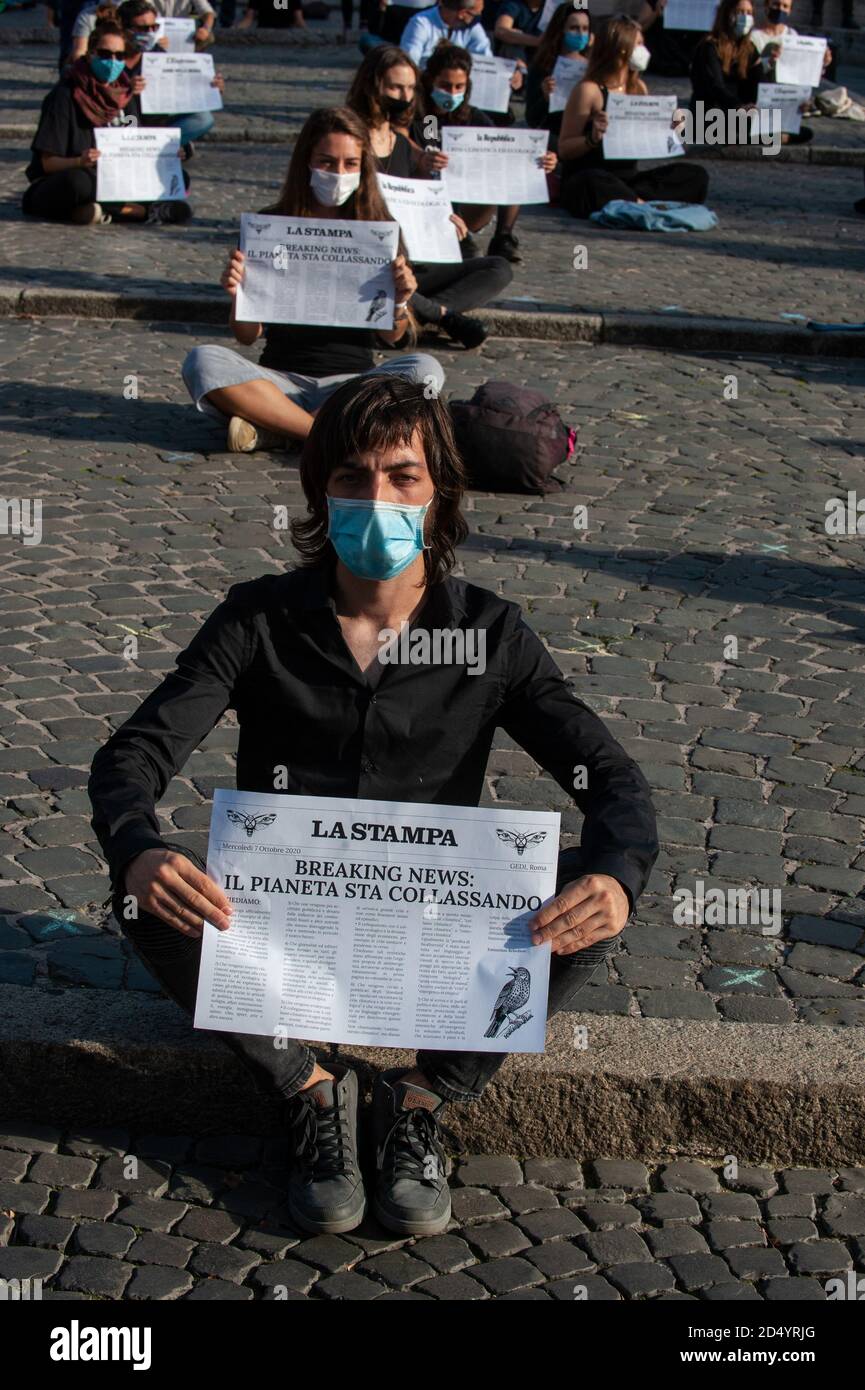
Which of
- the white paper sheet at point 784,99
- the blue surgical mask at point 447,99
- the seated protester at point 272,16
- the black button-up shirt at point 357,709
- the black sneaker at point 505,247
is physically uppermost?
the seated protester at point 272,16

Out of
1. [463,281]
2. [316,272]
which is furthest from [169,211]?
[316,272]

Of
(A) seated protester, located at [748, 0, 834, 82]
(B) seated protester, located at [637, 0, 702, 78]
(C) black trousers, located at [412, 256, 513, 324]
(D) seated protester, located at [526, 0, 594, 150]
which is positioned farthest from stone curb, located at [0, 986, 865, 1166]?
(B) seated protester, located at [637, 0, 702, 78]

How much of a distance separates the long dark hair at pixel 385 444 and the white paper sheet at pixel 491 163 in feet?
26.1

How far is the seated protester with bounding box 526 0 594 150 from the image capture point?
1477 centimetres

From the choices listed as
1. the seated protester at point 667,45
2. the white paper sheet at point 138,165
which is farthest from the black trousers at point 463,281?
the seated protester at point 667,45

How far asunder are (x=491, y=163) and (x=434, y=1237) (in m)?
9.08

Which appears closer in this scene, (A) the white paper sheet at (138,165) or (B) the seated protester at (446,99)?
(B) the seated protester at (446,99)

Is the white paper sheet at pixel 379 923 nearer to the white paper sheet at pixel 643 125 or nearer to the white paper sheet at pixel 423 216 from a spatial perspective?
the white paper sheet at pixel 423 216

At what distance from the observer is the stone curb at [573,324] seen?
10750 millimetres

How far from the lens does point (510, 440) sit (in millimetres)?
7828

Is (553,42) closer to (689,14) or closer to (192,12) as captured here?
(192,12)

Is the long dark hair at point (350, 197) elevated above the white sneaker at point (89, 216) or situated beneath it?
situated beneath

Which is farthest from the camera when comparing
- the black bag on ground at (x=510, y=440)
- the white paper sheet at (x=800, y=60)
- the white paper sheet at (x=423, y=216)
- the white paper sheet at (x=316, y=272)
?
the white paper sheet at (x=800, y=60)

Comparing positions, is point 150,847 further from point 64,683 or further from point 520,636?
point 64,683
